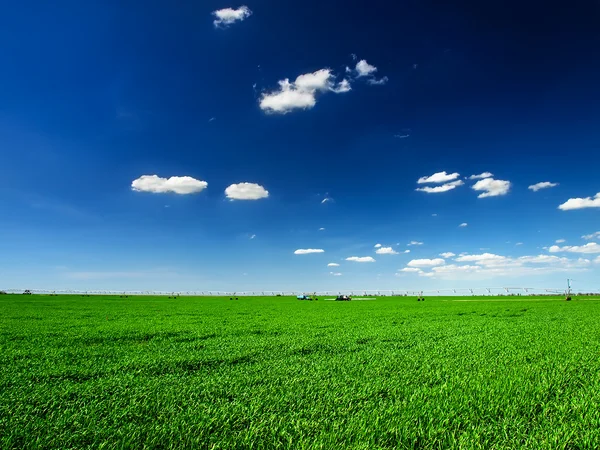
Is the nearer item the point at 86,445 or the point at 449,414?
the point at 86,445

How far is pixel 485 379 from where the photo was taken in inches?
176

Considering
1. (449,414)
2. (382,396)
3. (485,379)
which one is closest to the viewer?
(449,414)

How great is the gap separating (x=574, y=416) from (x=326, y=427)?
257 cm

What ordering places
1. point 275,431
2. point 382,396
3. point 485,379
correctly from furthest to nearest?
point 485,379 → point 382,396 → point 275,431

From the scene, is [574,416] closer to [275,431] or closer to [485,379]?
[485,379]

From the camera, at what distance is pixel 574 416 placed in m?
3.27

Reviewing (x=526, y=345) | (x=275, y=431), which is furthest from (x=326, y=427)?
(x=526, y=345)

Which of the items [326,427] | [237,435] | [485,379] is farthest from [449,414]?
[237,435]

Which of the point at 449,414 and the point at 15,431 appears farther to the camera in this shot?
the point at 449,414

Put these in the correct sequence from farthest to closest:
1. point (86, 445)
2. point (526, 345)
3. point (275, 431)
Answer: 1. point (526, 345)
2. point (275, 431)
3. point (86, 445)

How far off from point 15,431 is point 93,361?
2897mm

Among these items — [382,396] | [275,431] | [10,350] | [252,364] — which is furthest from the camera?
[10,350]

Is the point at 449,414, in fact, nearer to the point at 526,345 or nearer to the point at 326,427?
the point at 326,427

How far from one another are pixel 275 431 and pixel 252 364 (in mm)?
2668
